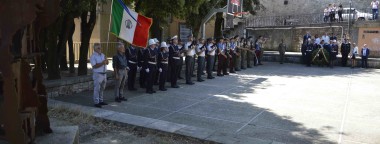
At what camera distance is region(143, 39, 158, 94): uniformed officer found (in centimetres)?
1109

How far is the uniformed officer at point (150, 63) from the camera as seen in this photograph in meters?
11.1

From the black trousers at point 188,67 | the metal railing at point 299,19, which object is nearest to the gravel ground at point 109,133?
the black trousers at point 188,67

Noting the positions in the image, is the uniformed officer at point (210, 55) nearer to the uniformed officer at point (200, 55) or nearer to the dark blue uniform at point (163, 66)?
the uniformed officer at point (200, 55)

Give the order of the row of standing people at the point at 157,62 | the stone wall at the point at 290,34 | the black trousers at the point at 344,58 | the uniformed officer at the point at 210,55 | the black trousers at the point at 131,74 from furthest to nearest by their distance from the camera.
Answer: the stone wall at the point at 290,34 → the black trousers at the point at 344,58 → the uniformed officer at the point at 210,55 → the black trousers at the point at 131,74 → the row of standing people at the point at 157,62

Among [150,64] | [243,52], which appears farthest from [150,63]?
[243,52]

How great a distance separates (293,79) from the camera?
51.6 ft

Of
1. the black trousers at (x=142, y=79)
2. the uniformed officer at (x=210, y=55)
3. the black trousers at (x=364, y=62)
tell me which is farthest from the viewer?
the black trousers at (x=364, y=62)

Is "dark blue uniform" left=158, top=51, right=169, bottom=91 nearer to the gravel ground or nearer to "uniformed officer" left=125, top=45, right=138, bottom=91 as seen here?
"uniformed officer" left=125, top=45, right=138, bottom=91

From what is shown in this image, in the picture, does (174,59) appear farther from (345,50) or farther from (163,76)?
(345,50)

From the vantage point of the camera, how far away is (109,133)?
661cm

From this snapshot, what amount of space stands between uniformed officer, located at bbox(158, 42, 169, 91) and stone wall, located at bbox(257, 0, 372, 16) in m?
25.8

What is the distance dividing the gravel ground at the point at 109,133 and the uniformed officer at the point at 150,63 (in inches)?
152

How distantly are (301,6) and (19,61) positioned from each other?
37828 millimetres

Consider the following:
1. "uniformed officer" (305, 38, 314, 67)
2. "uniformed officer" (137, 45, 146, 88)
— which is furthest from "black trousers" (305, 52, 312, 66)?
"uniformed officer" (137, 45, 146, 88)
